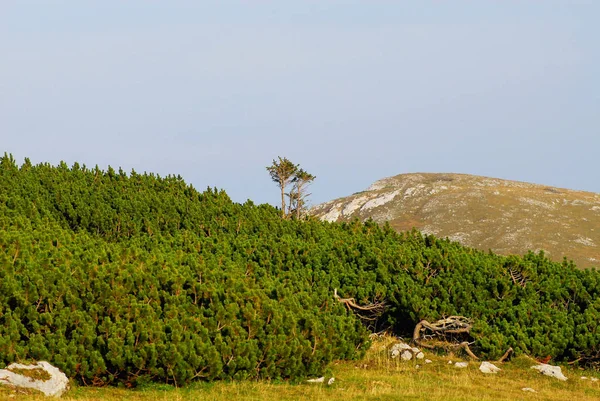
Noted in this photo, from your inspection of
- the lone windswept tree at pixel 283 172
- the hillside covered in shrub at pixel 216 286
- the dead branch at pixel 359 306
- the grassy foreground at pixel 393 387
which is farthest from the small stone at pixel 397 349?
the lone windswept tree at pixel 283 172

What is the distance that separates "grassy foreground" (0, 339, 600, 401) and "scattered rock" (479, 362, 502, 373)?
167mm

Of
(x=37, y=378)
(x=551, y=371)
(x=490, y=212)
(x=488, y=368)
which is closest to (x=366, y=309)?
(x=488, y=368)

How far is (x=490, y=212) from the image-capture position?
110312mm

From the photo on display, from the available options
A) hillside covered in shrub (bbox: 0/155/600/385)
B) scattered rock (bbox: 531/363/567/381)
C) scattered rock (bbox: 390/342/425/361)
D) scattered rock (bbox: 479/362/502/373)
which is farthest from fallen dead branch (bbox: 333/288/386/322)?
scattered rock (bbox: 531/363/567/381)

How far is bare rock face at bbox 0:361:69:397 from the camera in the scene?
15148 mm

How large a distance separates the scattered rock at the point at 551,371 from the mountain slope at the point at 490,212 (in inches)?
2799

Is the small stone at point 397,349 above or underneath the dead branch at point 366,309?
underneath

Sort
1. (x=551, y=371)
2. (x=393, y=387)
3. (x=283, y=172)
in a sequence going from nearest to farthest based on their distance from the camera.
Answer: (x=393, y=387) → (x=551, y=371) → (x=283, y=172)

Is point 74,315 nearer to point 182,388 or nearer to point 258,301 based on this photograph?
point 182,388

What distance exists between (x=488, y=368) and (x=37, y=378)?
12210 mm

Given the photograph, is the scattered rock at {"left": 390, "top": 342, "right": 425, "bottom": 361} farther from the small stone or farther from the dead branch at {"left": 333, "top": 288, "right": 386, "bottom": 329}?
the dead branch at {"left": 333, "top": 288, "right": 386, "bottom": 329}

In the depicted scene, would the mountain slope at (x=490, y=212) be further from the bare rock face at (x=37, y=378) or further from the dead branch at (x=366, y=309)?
the bare rock face at (x=37, y=378)

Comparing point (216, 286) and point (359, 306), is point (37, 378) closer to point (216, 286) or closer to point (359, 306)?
point (216, 286)

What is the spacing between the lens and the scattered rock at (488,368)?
21.1 meters
